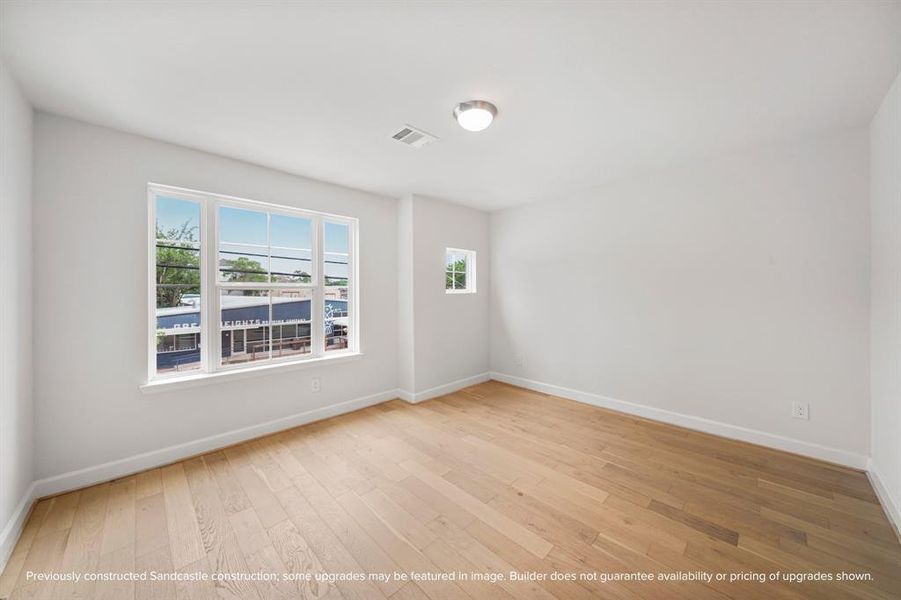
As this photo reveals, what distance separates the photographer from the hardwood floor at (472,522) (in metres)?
1.53

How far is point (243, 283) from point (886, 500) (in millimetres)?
4935

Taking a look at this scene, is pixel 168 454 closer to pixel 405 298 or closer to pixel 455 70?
pixel 405 298

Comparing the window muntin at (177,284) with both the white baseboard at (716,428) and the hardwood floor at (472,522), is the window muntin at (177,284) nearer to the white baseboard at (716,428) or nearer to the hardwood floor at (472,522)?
the hardwood floor at (472,522)

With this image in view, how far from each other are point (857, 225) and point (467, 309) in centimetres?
368

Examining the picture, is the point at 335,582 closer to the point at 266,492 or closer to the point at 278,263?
the point at 266,492

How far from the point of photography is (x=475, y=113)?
2.15m

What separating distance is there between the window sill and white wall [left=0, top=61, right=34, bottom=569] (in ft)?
2.04

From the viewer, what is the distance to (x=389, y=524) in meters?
1.93

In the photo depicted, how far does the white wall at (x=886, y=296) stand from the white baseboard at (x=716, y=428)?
173mm

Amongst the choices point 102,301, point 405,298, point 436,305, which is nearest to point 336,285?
point 405,298

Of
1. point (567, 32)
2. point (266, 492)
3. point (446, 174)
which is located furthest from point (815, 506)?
point (446, 174)

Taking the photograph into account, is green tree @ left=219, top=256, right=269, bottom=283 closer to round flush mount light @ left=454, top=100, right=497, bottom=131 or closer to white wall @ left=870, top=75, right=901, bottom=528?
round flush mount light @ left=454, top=100, right=497, bottom=131

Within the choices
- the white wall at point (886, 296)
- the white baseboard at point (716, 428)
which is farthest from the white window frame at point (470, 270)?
the white wall at point (886, 296)

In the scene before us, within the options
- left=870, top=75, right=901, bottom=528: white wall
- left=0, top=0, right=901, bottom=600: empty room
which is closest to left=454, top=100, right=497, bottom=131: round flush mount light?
left=0, top=0, right=901, bottom=600: empty room
